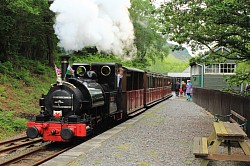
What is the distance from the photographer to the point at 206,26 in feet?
31.2

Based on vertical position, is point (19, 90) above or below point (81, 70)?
below

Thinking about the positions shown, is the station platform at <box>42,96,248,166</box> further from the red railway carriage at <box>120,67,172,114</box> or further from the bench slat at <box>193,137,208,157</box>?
the red railway carriage at <box>120,67,172,114</box>

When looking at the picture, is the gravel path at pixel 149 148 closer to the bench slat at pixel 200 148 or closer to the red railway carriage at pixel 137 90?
the bench slat at pixel 200 148

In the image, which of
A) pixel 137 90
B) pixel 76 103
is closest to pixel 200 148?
pixel 76 103

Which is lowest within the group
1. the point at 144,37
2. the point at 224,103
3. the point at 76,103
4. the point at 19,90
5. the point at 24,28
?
the point at 224,103

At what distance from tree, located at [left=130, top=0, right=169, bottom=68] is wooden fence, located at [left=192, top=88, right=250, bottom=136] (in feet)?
58.1

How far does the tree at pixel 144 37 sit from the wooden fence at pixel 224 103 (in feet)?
58.1

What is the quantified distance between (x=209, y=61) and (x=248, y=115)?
3708mm

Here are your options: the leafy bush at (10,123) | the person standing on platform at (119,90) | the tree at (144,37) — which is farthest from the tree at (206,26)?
the tree at (144,37)

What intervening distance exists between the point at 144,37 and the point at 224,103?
90.9 ft

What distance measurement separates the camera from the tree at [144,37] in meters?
37.6

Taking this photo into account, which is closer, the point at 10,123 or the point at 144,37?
the point at 10,123

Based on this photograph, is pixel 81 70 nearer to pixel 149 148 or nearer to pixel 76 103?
pixel 76 103

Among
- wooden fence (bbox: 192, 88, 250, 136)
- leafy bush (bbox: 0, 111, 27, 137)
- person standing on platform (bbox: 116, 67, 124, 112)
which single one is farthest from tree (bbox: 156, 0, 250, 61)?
leafy bush (bbox: 0, 111, 27, 137)
